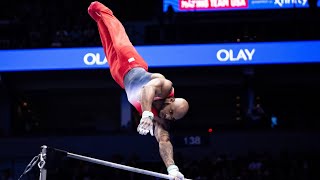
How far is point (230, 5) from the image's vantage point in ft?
49.2

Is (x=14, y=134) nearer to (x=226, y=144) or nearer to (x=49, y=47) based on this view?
(x=49, y=47)

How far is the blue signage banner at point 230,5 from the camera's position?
1492 cm

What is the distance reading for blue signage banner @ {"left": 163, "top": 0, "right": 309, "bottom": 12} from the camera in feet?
49.0

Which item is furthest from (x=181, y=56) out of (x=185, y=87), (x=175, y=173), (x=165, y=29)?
(x=175, y=173)

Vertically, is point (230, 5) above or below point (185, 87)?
above

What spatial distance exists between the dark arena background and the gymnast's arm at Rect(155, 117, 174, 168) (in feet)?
16.0

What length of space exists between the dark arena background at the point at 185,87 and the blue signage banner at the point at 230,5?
33 millimetres

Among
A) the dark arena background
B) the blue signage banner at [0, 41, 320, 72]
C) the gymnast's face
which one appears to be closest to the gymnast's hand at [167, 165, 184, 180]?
the gymnast's face

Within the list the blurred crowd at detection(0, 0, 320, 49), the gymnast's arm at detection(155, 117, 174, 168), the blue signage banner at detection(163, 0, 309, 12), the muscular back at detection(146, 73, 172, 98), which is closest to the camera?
the muscular back at detection(146, 73, 172, 98)

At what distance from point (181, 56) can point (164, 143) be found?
7.03 metres

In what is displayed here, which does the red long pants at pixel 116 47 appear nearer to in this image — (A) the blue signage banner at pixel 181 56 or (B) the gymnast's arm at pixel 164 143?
(B) the gymnast's arm at pixel 164 143

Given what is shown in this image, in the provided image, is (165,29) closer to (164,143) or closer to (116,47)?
(116,47)

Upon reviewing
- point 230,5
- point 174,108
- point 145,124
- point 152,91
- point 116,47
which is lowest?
point 145,124

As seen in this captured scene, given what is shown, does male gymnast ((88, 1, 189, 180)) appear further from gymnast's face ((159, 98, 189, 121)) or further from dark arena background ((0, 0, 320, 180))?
dark arena background ((0, 0, 320, 180))
